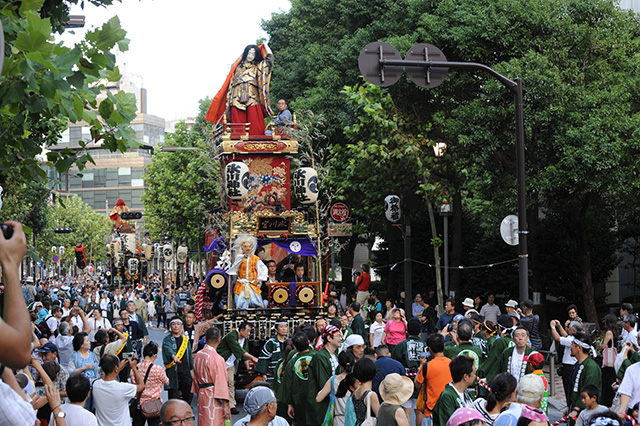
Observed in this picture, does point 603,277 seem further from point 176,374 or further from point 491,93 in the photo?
point 176,374

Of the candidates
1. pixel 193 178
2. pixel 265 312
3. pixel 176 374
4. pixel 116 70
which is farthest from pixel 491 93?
pixel 193 178

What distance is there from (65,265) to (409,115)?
88850 millimetres

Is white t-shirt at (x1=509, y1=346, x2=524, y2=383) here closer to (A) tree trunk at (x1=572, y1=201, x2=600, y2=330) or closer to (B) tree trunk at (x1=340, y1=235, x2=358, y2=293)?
(A) tree trunk at (x1=572, y1=201, x2=600, y2=330)

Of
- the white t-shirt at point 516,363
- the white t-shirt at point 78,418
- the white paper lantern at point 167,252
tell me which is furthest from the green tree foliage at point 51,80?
the white paper lantern at point 167,252

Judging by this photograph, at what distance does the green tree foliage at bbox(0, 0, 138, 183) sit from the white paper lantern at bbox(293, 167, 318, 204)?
10.9 metres

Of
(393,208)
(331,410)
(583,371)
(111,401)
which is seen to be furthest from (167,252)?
(331,410)

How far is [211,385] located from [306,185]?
31.8ft

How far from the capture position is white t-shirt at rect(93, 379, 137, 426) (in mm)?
8531

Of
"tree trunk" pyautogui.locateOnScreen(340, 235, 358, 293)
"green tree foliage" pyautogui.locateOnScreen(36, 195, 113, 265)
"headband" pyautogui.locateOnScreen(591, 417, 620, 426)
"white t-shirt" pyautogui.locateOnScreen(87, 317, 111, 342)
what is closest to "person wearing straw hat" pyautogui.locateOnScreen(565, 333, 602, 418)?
"headband" pyautogui.locateOnScreen(591, 417, 620, 426)

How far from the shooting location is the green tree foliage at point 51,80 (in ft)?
20.7

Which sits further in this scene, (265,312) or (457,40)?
(457,40)

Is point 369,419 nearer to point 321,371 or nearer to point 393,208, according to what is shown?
Answer: point 321,371

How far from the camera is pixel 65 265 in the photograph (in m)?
105

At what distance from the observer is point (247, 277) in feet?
57.2
